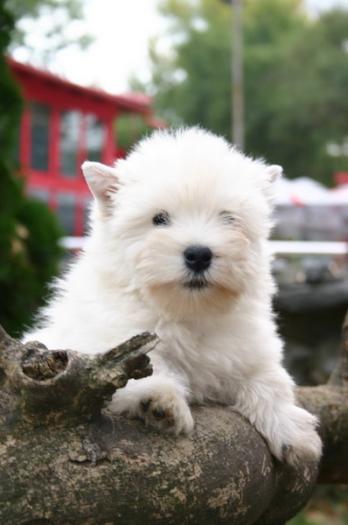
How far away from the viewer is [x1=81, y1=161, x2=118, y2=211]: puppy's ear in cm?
313

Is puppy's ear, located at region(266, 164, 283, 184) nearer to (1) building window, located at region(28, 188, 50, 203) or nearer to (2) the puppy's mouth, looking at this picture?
(2) the puppy's mouth

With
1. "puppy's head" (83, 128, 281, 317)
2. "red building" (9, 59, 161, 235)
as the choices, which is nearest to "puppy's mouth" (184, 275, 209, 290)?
"puppy's head" (83, 128, 281, 317)

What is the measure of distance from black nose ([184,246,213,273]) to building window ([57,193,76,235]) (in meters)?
19.0

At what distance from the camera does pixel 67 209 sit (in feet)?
72.1

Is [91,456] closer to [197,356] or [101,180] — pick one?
[197,356]

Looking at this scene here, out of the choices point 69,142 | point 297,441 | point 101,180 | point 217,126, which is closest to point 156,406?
point 297,441

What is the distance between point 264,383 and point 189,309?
381 mm

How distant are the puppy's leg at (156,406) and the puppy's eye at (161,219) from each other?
0.63 meters

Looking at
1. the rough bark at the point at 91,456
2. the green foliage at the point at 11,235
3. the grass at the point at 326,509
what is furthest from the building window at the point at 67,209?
the rough bark at the point at 91,456

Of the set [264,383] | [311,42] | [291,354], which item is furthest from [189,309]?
[311,42]

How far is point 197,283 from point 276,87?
39330 millimetres

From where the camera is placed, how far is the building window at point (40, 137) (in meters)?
20.6

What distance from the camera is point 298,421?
287cm

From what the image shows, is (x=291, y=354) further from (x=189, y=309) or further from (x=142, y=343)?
(x=142, y=343)
